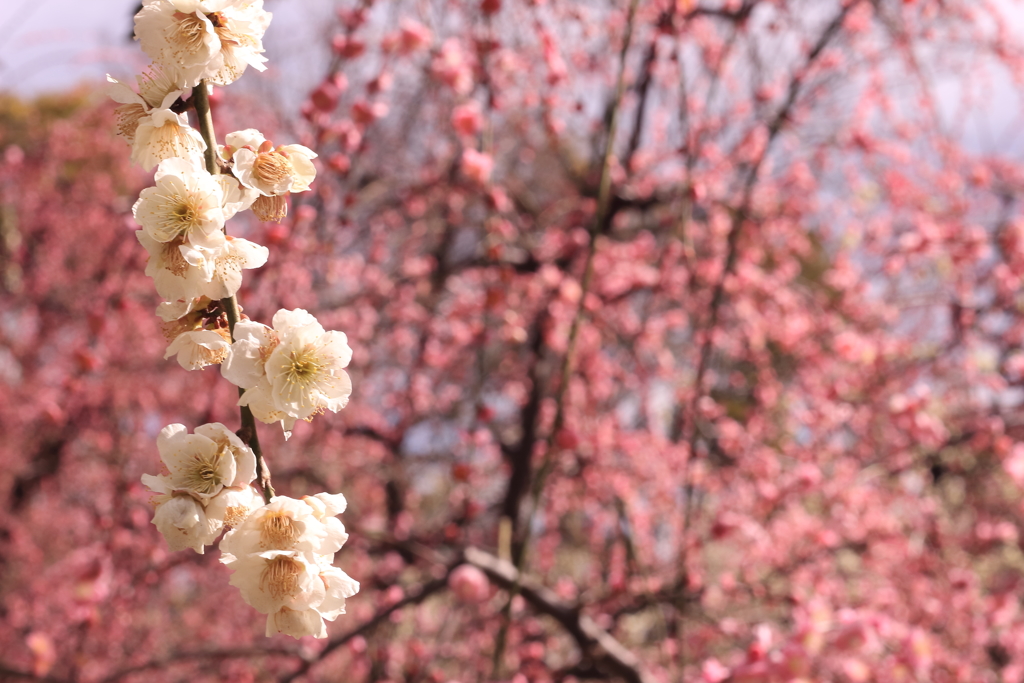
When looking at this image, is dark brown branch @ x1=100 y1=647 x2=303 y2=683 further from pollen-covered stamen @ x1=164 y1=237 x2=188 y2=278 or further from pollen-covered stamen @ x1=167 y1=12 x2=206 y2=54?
pollen-covered stamen @ x1=167 y1=12 x2=206 y2=54

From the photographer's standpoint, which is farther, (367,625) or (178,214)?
(367,625)

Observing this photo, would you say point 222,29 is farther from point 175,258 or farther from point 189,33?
point 175,258

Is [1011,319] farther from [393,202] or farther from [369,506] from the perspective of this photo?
[369,506]

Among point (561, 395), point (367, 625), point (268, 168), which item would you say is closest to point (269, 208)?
point (268, 168)

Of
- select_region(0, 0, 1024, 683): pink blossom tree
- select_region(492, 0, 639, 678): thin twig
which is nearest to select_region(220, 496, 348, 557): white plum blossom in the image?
select_region(492, 0, 639, 678): thin twig

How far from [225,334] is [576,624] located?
1.64m

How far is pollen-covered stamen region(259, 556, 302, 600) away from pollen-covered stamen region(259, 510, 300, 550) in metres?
0.02

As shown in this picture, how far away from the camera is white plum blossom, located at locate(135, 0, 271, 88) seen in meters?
0.70

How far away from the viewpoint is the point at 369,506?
4906mm

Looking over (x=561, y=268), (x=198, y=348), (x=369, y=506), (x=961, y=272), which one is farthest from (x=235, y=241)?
(x=369, y=506)

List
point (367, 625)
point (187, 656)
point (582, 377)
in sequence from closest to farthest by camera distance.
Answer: point (367, 625)
point (187, 656)
point (582, 377)

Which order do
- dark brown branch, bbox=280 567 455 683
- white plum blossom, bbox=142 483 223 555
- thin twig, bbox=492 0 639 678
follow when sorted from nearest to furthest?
white plum blossom, bbox=142 483 223 555, thin twig, bbox=492 0 639 678, dark brown branch, bbox=280 567 455 683

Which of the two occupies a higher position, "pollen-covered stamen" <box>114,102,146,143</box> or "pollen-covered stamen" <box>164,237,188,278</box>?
"pollen-covered stamen" <box>114,102,146,143</box>

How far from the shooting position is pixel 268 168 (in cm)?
71
